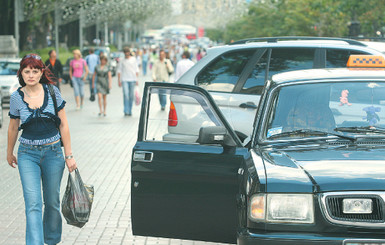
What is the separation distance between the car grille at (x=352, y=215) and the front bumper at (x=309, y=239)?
0.08 meters

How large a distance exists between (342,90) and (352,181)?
1476 millimetres

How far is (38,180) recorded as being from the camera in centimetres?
622

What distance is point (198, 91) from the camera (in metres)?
6.19

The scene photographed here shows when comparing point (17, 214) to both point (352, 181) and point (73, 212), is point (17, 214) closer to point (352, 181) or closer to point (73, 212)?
point (73, 212)

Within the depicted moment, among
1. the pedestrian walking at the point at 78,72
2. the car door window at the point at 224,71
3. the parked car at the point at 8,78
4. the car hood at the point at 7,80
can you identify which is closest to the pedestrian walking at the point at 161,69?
the pedestrian walking at the point at 78,72

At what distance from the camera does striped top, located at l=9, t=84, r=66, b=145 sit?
6.18 metres

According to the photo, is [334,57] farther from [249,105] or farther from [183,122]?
[183,122]

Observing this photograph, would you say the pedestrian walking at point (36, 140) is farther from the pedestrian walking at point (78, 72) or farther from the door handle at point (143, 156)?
the pedestrian walking at point (78, 72)

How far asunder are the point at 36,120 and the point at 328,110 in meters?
2.20

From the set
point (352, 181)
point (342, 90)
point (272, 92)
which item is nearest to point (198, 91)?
point (272, 92)

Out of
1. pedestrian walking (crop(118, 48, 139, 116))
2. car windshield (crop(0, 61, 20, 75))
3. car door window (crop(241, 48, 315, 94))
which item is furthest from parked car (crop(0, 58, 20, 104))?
car door window (crop(241, 48, 315, 94))

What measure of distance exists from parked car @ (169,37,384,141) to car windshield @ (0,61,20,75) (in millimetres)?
15130

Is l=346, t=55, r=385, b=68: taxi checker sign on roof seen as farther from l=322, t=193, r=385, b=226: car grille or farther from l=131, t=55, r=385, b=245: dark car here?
l=322, t=193, r=385, b=226: car grille

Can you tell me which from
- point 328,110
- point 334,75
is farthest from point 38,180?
point 334,75
